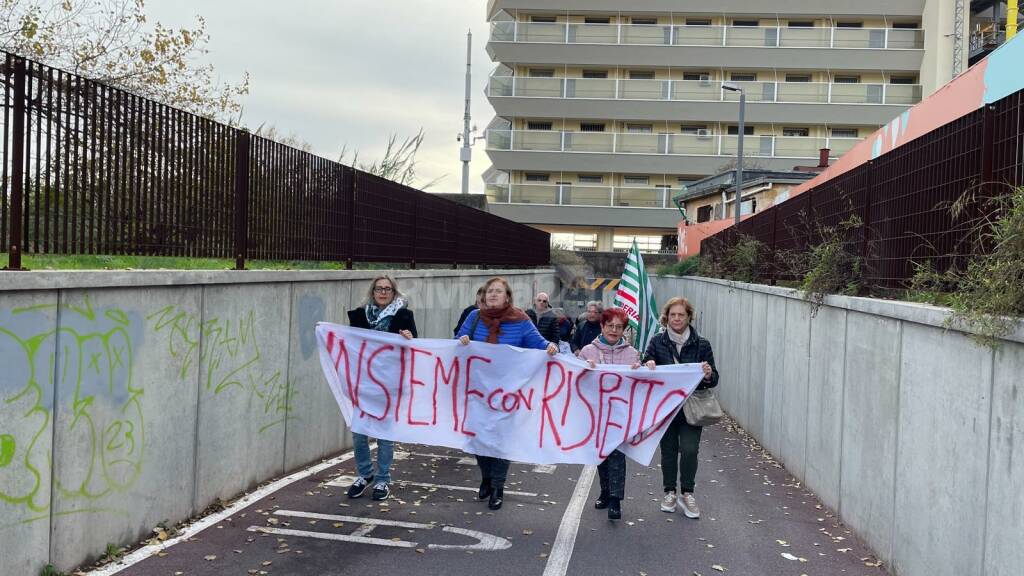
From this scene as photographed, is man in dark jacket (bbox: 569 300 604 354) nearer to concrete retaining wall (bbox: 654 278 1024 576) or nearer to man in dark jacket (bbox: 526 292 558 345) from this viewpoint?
man in dark jacket (bbox: 526 292 558 345)

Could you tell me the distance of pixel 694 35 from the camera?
193ft

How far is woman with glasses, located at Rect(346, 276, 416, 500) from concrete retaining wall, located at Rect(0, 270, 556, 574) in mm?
982

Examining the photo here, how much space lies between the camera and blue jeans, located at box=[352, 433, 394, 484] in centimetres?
799

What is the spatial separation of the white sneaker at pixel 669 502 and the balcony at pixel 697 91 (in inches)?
2022

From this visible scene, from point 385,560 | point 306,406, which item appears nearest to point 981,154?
point 385,560

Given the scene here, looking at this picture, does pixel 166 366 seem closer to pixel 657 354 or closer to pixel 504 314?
pixel 504 314

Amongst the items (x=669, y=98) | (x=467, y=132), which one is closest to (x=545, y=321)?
(x=467, y=132)

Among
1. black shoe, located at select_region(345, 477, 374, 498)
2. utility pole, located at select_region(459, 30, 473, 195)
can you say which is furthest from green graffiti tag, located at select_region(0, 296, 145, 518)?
utility pole, located at select_region(459, 30, 473, 195)

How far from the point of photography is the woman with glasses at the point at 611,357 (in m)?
7.75

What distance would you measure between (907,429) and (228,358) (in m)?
5.37

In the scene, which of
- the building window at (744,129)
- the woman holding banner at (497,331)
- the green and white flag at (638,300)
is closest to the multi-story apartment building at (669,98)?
the building window at (744,129)

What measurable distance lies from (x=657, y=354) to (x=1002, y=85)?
23.3ft

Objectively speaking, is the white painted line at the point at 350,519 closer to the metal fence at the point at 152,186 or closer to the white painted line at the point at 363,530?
the white painted line at the point at 363,530

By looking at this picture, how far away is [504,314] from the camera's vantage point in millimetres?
8211
